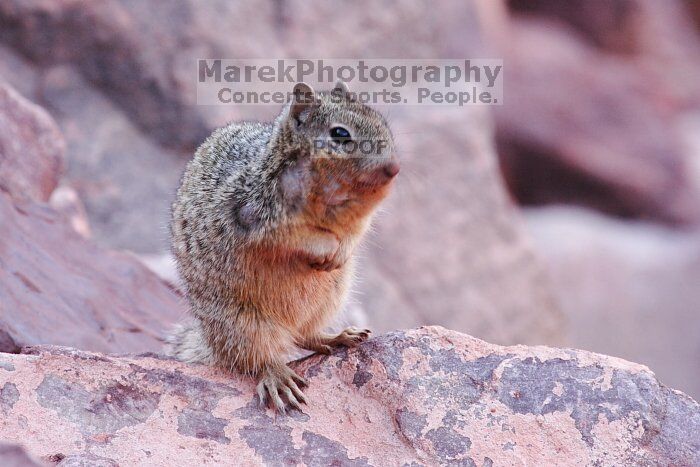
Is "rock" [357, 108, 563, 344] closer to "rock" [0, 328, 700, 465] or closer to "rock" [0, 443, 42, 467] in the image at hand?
"rock" [0, 328, 700, 465]

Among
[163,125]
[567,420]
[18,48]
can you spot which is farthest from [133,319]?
[18,48]

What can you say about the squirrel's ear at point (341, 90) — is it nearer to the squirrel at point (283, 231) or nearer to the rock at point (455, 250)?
the squirrel at point (283, 231)

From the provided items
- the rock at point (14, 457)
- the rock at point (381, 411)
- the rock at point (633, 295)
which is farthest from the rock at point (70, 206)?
the rock at point (633, 295)

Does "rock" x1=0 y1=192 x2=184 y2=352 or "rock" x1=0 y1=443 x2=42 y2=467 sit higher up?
"rock" x1=0 y1=192 x2=184 y2=352

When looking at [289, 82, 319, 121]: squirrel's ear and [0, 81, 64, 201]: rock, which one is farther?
[0, 81, 64, 201]: rock

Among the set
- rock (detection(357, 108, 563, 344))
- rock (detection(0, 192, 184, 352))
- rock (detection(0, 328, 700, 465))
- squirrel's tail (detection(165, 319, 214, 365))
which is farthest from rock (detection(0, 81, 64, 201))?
rock (detection(357, 108, 563, 344))

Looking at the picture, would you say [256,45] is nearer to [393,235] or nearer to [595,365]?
[393,235]
